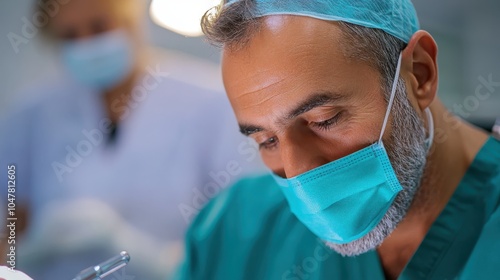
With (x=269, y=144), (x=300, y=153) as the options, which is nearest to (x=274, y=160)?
(x=269, y=144)

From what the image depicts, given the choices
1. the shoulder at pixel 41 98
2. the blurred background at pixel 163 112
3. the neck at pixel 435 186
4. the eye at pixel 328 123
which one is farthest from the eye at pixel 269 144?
the shoulder at pixel 41 98

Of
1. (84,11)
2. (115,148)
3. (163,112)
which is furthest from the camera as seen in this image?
(163,112)

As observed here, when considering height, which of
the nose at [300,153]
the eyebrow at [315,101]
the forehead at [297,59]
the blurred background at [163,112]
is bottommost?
the blurred background at [163,112]

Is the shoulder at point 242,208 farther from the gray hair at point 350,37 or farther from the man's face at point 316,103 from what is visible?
the gray hair at point 350,37

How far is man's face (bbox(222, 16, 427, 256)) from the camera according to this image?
3.08 feet

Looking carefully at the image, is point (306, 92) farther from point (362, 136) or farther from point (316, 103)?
point (362, 136)

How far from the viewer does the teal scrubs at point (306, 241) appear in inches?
41.8

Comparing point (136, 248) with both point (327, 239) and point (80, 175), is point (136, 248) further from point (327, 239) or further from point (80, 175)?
point (327, 239)

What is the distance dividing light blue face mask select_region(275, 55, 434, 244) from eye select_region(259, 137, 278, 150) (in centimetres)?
10

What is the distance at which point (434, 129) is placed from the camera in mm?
1132

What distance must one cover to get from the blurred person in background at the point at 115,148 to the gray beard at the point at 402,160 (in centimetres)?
60

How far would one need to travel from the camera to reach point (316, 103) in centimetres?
94

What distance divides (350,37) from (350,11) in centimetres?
5

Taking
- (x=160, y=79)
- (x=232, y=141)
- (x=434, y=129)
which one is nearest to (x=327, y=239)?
(x=434, y=129)
